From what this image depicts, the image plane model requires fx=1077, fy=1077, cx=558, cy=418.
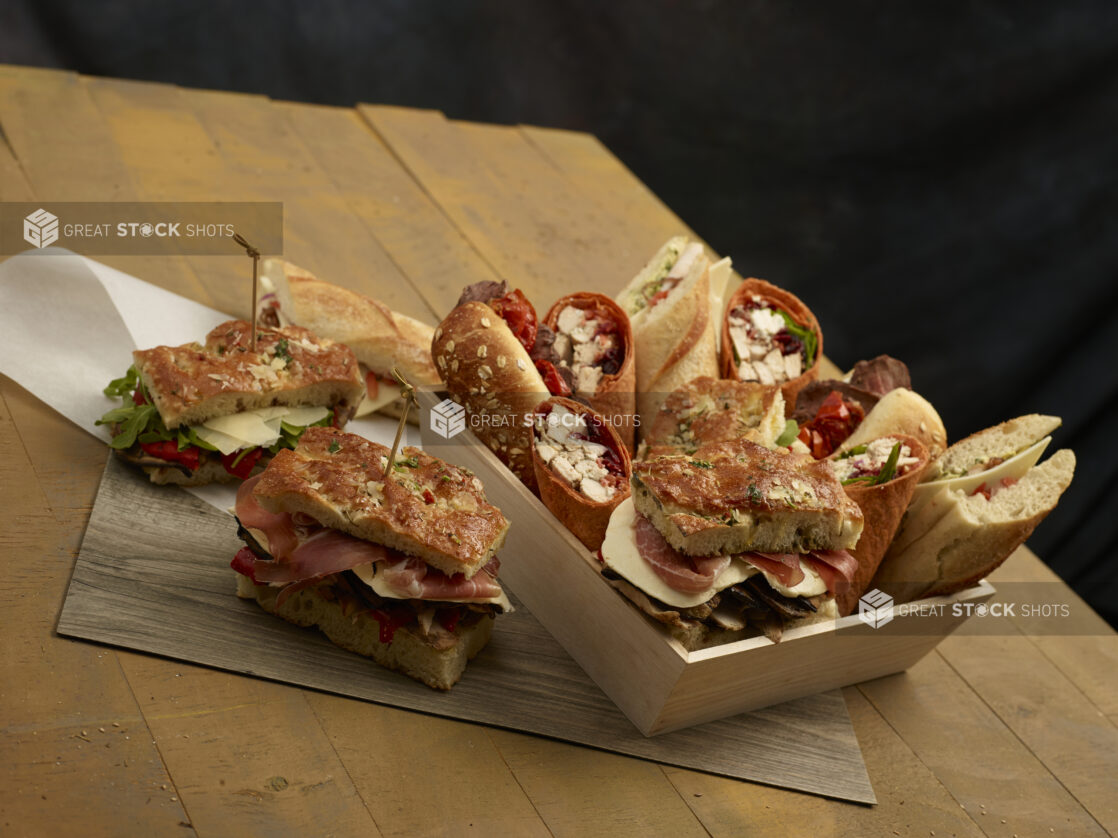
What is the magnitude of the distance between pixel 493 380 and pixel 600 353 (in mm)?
410

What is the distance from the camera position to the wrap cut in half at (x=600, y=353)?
2826 mm

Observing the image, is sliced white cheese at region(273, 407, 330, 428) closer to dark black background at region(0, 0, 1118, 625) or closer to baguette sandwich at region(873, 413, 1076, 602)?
baguette sandwich at region(873, 413, 1076, 602)

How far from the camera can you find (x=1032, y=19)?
525cm

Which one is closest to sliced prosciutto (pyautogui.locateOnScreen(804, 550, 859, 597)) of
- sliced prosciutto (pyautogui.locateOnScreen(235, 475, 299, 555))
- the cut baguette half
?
the cut baguette half

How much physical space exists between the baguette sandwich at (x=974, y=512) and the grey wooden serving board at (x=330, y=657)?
41 centimetres

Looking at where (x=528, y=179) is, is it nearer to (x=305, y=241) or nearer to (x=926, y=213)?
(x=305, y=241)

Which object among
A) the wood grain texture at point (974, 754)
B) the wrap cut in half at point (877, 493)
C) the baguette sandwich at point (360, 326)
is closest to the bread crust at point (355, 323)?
the baguette sandwich at point (360, 326)

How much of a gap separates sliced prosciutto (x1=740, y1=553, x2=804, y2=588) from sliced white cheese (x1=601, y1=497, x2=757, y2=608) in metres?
0.02

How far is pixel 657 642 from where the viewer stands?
2174 mm

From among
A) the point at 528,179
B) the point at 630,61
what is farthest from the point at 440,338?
the point at 630,61

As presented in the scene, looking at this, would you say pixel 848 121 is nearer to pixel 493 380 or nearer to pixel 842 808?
pixel 493 380

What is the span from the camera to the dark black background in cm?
513

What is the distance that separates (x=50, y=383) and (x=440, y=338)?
3.29 ft

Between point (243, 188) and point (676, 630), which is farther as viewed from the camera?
point (243, 188)
